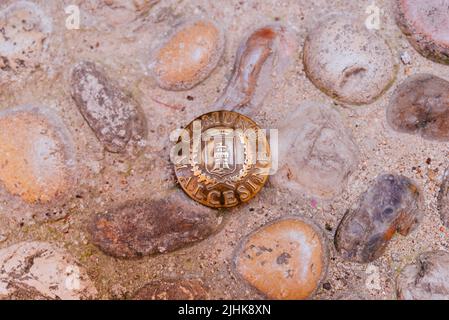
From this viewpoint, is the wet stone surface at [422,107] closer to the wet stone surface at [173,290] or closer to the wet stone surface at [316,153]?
the wet stone surface at [316,153]

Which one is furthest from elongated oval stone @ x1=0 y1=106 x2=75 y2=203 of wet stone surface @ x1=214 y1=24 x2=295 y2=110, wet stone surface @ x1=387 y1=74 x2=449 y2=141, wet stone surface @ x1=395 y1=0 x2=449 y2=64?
wet stone surface @ x1=395 y1=0 x2=449 y2=64

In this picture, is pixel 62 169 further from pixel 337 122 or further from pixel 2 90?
pixel 337 122

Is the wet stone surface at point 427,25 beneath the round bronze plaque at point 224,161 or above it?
above

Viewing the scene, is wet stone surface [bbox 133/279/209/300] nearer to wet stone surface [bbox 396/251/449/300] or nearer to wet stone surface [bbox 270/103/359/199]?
wet stone surface [bbox 270/103/359/199]

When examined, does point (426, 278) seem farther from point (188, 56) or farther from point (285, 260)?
point (188, 56)

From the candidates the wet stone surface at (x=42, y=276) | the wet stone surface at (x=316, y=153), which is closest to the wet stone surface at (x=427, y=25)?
the wet stone surface at (x=316, y=153)

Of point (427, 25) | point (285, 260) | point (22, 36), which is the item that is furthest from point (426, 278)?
point (22, 36)
